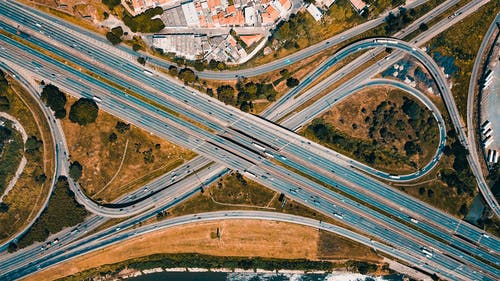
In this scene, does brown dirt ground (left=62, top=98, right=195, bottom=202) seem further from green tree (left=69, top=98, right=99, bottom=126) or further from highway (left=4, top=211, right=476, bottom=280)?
highway (left=4, top=211, right=476, bottom=280)

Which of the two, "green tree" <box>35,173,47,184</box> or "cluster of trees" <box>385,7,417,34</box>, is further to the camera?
"cluster of trees" <box>385,7,417,34</box>

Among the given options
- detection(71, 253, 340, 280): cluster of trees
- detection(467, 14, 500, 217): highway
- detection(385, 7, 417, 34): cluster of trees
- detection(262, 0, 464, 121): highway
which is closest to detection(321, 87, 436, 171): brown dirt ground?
detection(262, 0, 464, 121): highway

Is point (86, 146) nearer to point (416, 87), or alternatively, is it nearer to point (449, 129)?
point (416, 87)

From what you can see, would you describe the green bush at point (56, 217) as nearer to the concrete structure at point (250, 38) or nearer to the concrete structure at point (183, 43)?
the concrete structure at point (183, 43)

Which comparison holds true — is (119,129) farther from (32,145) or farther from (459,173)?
(459,173)

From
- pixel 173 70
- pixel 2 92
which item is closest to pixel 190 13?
pixel 173 70

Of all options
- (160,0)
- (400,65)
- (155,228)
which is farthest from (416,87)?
(155,228)

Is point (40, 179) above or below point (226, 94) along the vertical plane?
below

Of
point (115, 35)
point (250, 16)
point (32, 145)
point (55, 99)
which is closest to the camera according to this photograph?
point (55, 99)
